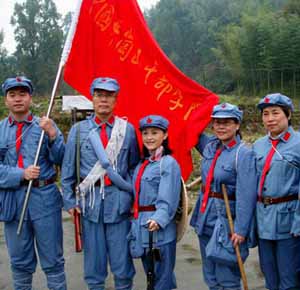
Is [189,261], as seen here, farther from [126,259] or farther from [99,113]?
[99,113]

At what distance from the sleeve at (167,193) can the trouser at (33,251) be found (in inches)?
34.6

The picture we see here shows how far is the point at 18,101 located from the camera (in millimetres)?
3408

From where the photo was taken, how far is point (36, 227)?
3410 mm

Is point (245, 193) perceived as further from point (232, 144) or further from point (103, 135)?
point (103, 135)

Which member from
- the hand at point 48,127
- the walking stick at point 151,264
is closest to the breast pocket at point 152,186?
the walking stick at point 151,264

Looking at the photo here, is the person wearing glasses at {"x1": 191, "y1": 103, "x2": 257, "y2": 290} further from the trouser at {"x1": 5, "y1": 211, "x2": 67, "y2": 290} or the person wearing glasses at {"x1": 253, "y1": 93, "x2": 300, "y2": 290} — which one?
the trouser at {"x1": 5, "y1": 211, "x2": 67, "y2": 290}

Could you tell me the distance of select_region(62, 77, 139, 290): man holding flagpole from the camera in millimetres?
3232

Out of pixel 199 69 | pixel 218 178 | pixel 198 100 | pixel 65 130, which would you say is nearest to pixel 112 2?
pixel 198 100

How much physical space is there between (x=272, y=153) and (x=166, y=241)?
0.92 meters

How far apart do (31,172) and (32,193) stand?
21cm

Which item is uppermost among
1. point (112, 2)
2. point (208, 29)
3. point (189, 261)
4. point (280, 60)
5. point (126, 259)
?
point (208, 29)

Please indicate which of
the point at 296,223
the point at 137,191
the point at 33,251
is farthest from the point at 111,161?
Result: the point at 296,223

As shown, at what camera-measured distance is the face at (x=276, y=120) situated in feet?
10.1

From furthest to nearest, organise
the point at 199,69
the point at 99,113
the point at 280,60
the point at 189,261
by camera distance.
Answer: the point at 199,69, the point at 280,60, the point at 189,261, the point at 99,113
